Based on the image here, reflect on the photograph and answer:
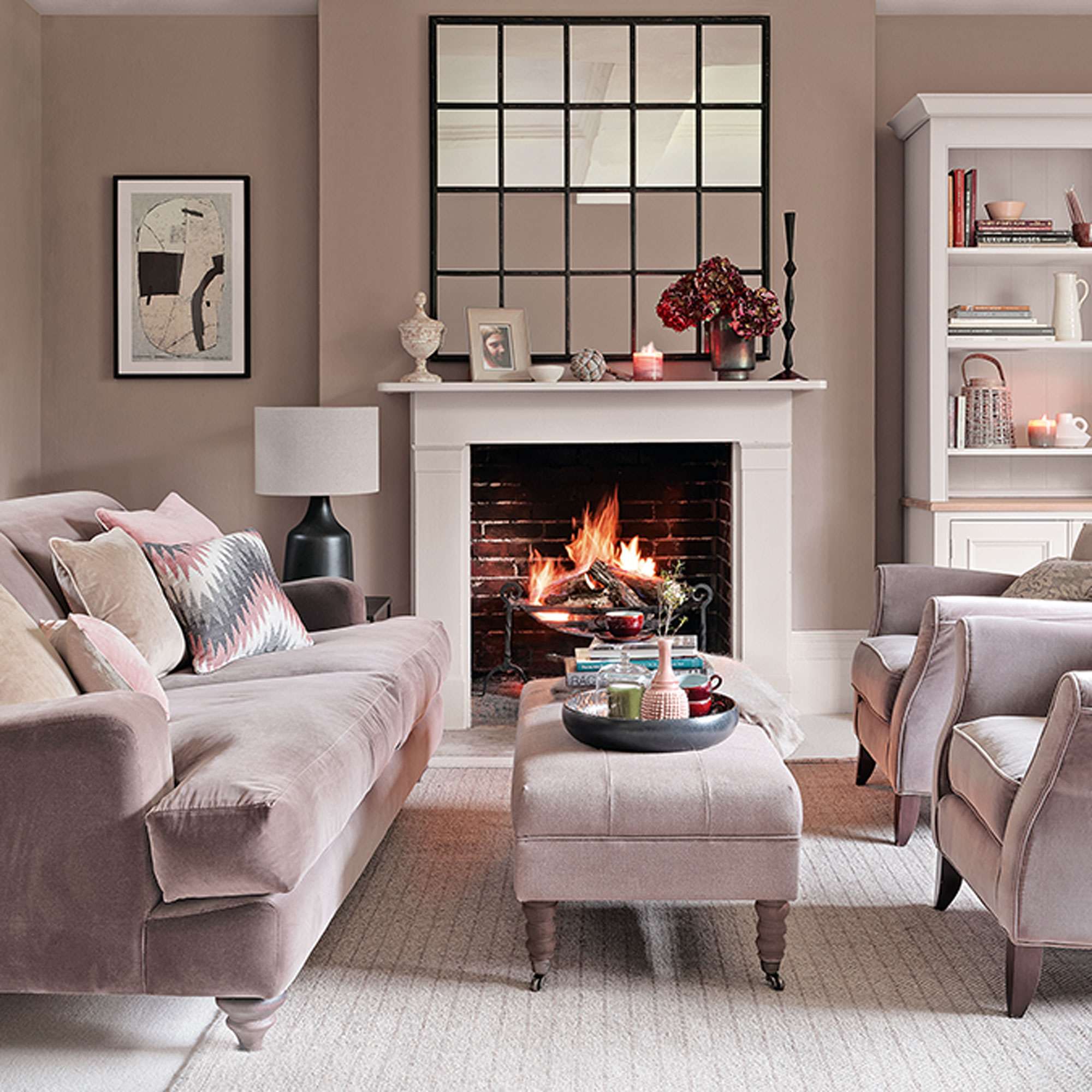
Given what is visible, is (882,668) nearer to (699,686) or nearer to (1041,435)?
(699,686)

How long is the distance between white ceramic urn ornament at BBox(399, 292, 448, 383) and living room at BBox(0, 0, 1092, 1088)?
0.14m

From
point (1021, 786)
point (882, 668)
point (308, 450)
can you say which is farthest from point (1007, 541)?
point (308, 450)

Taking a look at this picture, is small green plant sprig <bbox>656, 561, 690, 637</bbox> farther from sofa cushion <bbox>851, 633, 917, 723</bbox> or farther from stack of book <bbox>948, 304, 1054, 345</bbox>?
stack of book <bbox>948, 304, 1054, 345</bbox>

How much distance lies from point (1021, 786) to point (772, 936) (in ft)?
1.84

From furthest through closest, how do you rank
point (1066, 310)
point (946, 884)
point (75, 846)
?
point (1066, 310), point (946, 884), point (75, 846)

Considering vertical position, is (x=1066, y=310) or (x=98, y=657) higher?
(x=1066, y=310)

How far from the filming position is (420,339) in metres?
4.48

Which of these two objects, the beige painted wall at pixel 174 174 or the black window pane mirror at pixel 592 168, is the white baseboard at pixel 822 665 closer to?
the black window pane mirror at pixel 592 168

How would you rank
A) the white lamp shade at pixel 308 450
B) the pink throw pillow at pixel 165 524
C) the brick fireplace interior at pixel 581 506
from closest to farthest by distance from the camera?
the pink throw pillow at pixel 165 524
the white lamp shade at pixel 308 450
the brick fireplace interior at pixel 581 506

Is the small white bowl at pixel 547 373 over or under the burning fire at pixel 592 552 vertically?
over

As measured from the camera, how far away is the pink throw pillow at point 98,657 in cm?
223

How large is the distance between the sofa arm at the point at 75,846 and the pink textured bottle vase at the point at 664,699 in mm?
996

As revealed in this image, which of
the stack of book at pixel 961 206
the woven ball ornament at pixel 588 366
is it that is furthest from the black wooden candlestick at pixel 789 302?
the woven ball ornament at pixel 588 366

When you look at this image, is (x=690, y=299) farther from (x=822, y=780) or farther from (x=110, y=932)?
(x=110, y=932)
